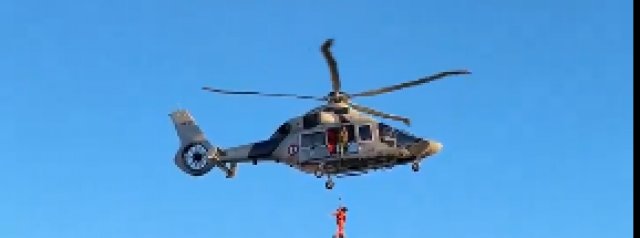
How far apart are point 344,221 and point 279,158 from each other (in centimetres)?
782

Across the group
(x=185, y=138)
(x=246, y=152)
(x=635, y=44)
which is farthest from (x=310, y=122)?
(x=635, y=44)

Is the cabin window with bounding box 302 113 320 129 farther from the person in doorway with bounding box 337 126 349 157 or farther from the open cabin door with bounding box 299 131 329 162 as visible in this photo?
the person in doorway with bounding box 337 126 349 157

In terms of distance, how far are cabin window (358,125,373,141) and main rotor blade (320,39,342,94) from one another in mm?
Answer: 4726

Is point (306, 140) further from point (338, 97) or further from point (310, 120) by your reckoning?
point (338, 97)

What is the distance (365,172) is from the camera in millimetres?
68688

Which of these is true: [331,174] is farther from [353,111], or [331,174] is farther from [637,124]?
[637,124]

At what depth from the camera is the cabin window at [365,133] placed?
6762 cm

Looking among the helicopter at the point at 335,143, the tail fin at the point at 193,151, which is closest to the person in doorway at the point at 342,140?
the helicopter at the point at 335,143

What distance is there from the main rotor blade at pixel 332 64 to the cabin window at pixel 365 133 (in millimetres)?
4726

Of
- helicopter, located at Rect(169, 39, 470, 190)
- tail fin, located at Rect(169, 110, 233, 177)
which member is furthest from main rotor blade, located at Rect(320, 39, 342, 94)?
tail fin, located at Rect(169, 110, 233, 177)

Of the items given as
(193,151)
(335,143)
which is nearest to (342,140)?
(335,143)

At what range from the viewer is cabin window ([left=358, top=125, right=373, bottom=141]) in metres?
67.6

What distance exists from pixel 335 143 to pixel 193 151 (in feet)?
46.3

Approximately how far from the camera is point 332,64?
230 ft
